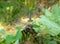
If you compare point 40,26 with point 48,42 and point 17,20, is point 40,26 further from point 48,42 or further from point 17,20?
point 17,20

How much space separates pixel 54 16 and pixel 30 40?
7.9 inches

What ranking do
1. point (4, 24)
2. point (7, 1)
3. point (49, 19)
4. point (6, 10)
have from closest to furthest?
point (49, 19) → point (4, 24) → point (6, 10) → point (7, 1)

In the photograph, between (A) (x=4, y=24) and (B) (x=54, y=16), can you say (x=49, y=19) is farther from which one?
(A) (x=4, y=24)

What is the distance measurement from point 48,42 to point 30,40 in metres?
0.11

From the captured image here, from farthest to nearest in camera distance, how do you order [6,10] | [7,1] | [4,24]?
[7,1] → [6,10] → [4,24]

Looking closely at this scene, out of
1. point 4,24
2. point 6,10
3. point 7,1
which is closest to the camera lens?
point 4,24

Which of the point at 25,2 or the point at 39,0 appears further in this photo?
the point at 39,0

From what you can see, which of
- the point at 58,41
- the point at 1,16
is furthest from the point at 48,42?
the point at 1,16

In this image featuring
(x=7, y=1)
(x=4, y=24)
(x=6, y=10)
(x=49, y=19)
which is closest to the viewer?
(x=49, y=19)

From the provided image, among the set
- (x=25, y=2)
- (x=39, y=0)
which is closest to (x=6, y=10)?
(x=25, y=2)

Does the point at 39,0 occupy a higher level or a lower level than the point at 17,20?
higher

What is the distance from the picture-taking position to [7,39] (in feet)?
3.54

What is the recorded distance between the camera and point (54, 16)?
106cm

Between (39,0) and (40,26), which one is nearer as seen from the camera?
(40,26)
